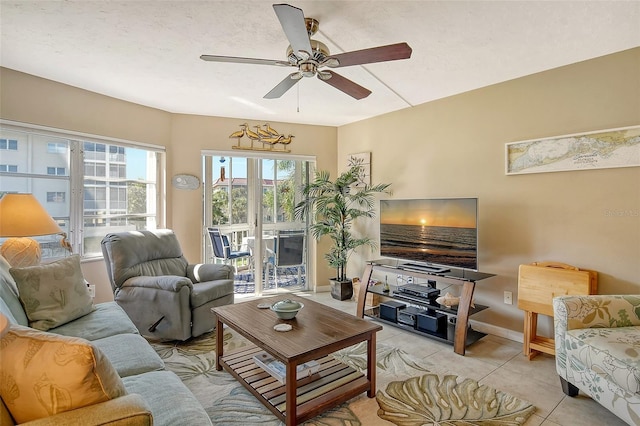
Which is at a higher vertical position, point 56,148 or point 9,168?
point 56,148

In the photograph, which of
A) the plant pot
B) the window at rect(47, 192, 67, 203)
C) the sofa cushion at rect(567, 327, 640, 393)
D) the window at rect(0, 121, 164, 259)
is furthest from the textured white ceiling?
the plant pot

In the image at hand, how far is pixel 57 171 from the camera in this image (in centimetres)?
336

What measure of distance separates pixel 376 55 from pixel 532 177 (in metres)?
2.03

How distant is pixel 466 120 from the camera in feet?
11.5

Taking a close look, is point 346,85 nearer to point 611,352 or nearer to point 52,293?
point 611,352

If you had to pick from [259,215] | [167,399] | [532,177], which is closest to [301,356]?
[167,399]

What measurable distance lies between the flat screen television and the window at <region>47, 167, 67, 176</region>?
340 cm

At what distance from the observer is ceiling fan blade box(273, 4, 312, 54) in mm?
1529

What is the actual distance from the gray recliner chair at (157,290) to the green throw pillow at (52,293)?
560 millimetres

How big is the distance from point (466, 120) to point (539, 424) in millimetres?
2719

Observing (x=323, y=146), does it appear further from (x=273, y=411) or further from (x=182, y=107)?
(x=273, y=411)

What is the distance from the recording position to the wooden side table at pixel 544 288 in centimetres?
254

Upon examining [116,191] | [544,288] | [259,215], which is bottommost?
[544,288]

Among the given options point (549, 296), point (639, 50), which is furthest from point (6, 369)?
point (639, 50)
